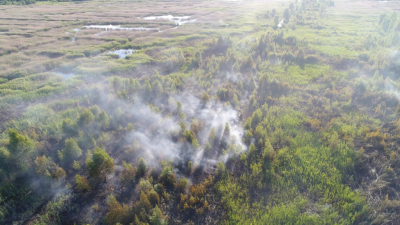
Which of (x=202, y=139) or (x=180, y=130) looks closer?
(x=202, y=139)

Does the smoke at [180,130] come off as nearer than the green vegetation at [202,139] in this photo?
No

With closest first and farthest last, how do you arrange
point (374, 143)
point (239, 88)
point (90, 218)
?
point (90, 218), point (374, 143), point (239, 88)

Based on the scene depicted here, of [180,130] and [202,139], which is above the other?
[180,130]

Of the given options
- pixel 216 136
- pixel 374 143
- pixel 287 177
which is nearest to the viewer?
pixel 287 177

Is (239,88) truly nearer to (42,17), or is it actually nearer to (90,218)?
(90,218)

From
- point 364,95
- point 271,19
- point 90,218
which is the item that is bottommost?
point 90,218

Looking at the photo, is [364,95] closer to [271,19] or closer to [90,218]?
[90,218]

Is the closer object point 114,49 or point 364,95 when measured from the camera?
point 364,95

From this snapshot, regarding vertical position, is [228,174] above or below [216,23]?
below

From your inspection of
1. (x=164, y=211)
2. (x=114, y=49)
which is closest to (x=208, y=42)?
(x=114, y=49)

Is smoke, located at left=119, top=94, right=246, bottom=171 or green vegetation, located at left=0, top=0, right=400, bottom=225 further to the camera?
smoke, located at left=119, top=94, right=246, bottom=171
